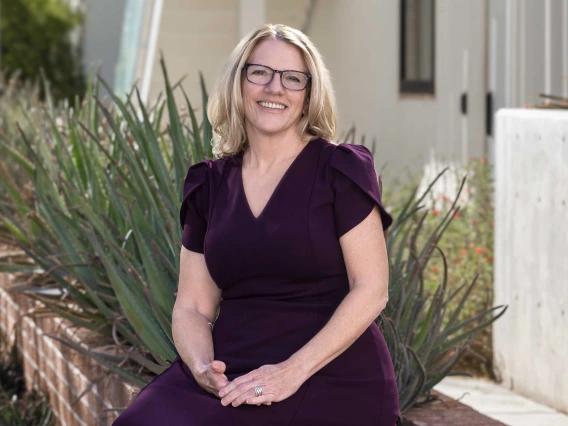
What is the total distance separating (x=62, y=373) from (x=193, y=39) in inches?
239

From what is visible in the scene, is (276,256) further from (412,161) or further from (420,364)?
(412,161)

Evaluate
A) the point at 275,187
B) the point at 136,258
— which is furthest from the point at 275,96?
the point at 136,258

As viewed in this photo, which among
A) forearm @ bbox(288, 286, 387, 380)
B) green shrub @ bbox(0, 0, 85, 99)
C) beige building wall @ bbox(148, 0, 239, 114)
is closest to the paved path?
forearm @ bbox(288, 286, 387, 380)

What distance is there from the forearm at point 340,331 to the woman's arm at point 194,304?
356 millimetres

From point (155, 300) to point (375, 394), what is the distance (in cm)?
106

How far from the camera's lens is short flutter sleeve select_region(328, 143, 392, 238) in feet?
9.37

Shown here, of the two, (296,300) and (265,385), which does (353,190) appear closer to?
(296,300)

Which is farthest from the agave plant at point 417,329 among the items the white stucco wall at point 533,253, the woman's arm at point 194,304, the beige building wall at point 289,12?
the beige building wall at point 289,12

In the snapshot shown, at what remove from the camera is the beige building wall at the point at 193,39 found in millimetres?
10273

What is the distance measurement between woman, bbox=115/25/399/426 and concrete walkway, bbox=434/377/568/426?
53.2 inches

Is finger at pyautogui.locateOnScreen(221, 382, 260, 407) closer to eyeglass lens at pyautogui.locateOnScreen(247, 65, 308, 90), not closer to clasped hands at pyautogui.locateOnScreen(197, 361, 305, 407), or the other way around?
clasped hands at pyautogui.locateOnScreen(197, 361, 305, 407)

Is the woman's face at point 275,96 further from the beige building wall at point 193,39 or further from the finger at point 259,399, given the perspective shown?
the beige building wall at point 193,39

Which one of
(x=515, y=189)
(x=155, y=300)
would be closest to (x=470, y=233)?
(x=515, y=189)

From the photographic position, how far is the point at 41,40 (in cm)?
2300
